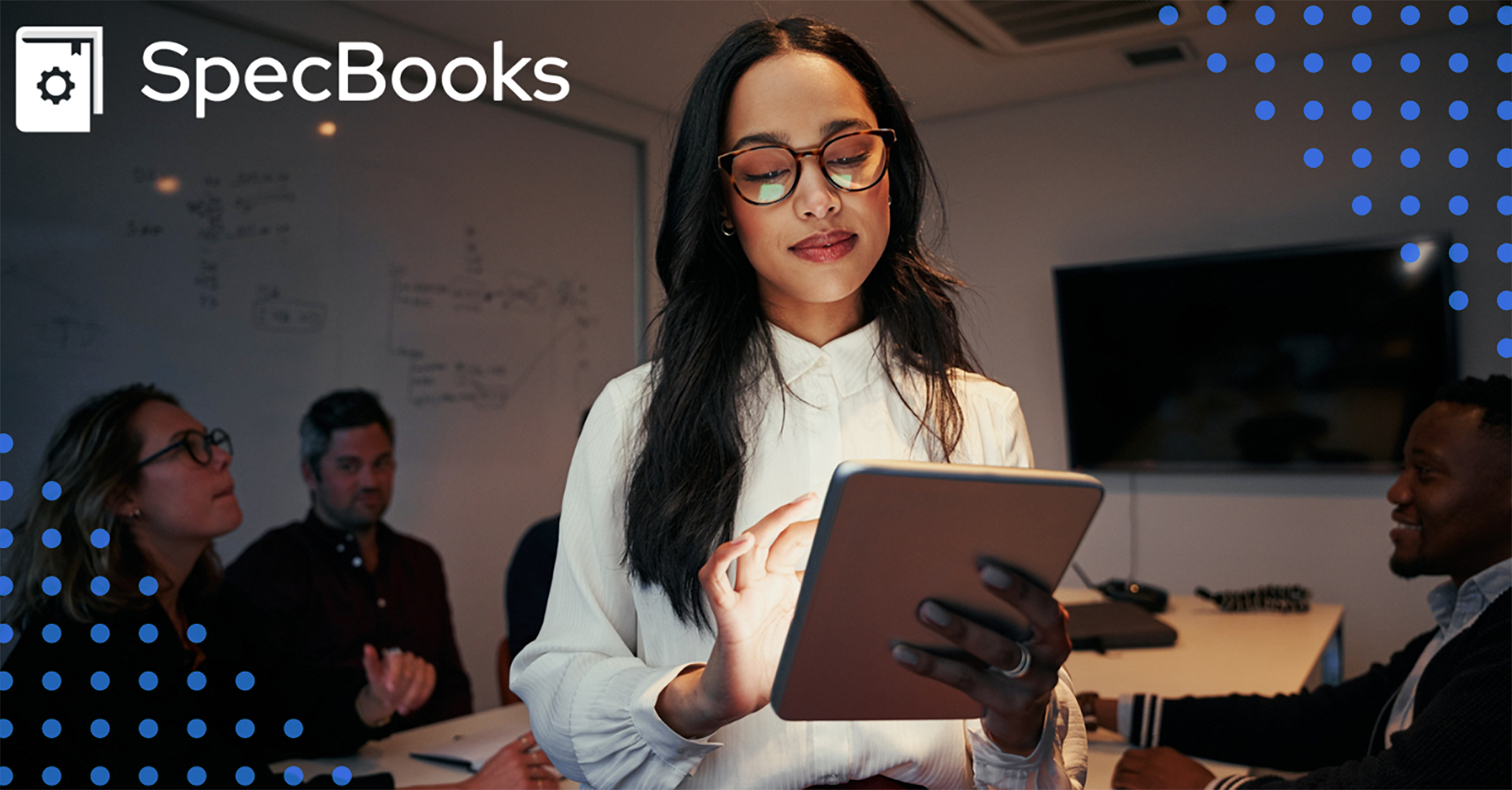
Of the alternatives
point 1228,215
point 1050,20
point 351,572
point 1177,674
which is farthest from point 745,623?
point 1228,215

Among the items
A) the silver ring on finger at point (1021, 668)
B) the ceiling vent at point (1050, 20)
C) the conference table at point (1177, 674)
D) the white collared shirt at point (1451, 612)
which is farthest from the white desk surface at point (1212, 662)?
the ceiling vent at point (1050, 20)

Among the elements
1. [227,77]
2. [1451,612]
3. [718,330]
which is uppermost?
[227,77]

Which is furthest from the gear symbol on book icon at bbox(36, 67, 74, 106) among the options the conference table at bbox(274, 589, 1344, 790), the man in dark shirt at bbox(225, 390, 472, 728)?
the conference table at bbox(274, 589, 1344, 790)

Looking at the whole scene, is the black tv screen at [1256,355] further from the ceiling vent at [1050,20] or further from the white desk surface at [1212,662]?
the white desk surface at [1212,662]

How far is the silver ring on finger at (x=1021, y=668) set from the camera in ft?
2.68

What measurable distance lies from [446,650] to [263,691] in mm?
1161

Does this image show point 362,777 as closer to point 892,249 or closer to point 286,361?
point 892,249

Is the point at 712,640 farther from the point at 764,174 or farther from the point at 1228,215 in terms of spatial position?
the point at 1228,215

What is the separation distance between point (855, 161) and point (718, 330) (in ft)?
0.71

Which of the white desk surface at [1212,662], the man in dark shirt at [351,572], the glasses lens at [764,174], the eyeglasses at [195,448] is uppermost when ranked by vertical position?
the glasses lens at [764,174]

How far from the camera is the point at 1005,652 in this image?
2.63ft

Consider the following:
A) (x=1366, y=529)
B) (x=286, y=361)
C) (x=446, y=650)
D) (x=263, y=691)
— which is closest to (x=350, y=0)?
(x=286, y=361)

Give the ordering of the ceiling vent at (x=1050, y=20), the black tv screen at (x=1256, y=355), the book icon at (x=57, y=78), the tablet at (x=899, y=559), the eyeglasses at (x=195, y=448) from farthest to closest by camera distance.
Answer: the black tv screen at (x=1256, y=355)
the ceiling vent at (x=1050, y=20)
the book icon at (x=57, y=78)
the eyeglasses at (x=195, y=448)
the tablet at (x=899, y=559)

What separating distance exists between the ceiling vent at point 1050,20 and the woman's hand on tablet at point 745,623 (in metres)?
2.99
